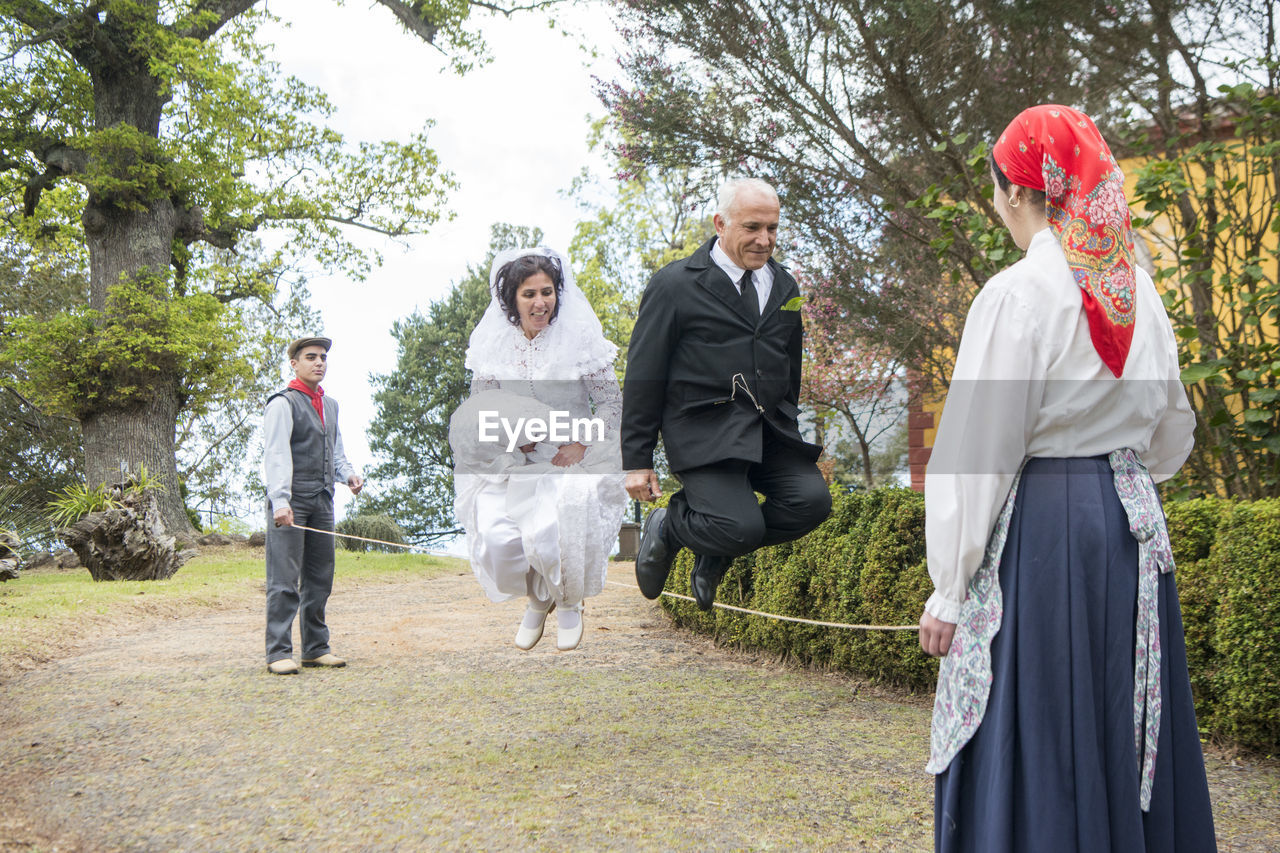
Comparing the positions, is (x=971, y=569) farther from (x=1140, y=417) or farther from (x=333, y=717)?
(x=333, y=717)

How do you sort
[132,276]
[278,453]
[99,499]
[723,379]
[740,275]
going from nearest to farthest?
[723,379] < [740,275] < [278,453] < [99,499] < [132,276]

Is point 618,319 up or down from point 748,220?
up

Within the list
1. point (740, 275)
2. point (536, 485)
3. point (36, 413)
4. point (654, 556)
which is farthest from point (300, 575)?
point (36, 413)

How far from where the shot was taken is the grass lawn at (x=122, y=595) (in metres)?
8.46

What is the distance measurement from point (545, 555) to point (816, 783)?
1.58 metres

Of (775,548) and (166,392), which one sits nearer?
(775,548)

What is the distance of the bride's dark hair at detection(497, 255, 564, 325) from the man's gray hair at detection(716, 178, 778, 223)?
0.93 meters

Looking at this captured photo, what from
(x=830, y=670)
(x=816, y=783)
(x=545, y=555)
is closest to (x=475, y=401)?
(x=545, y=555)

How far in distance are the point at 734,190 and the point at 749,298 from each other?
428 mm

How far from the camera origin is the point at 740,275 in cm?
397

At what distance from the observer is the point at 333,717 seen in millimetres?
5660

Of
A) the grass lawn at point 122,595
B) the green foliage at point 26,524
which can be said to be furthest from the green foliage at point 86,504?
the grass lawn at point 122,595

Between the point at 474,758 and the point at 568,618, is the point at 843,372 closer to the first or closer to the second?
the point at 568,618

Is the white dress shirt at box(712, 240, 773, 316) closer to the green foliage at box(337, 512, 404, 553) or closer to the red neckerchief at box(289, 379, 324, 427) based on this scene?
the red neckerchief at box(289, 379, 324, 427)
